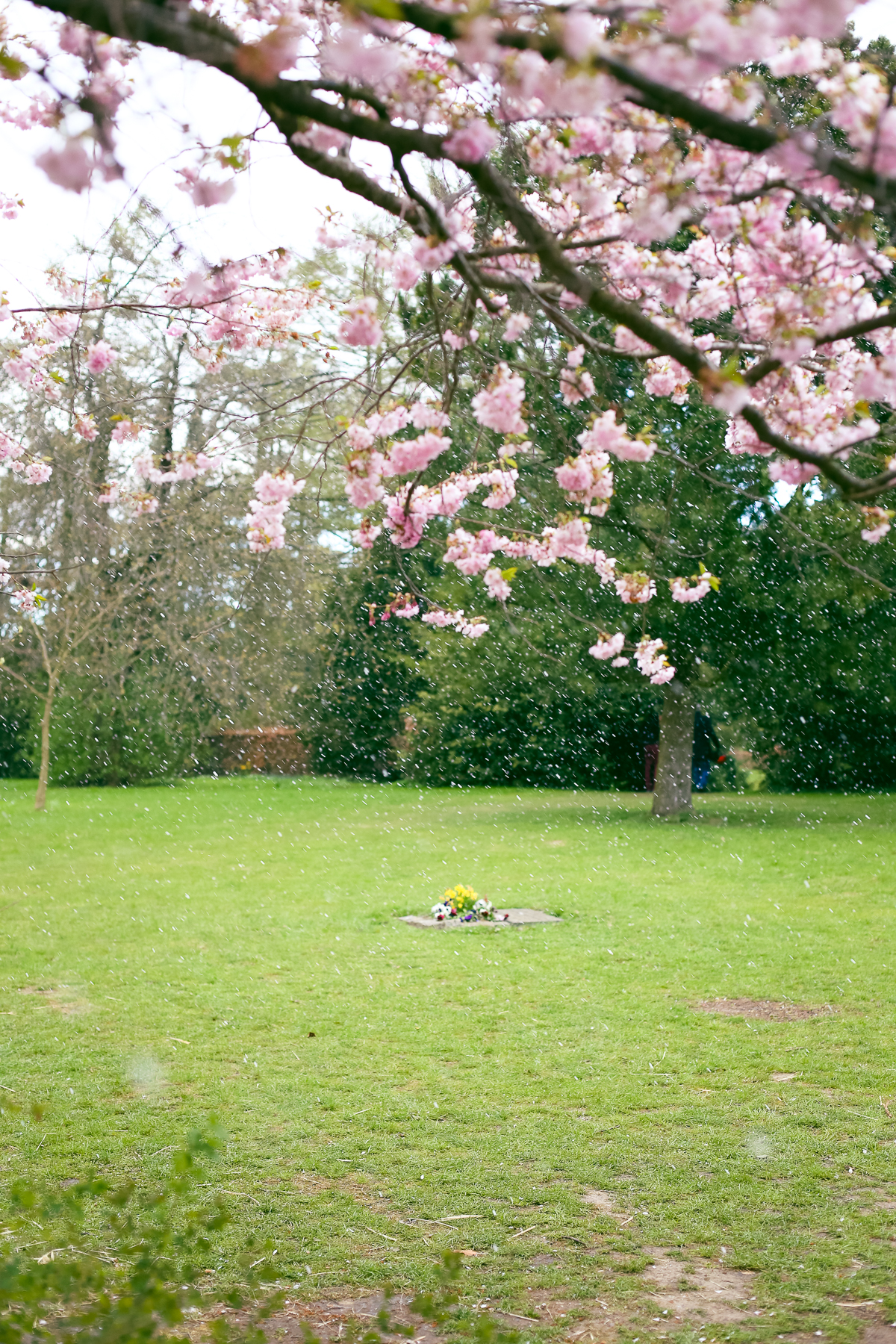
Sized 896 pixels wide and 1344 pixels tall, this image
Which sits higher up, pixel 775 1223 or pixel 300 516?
pixel 300 516

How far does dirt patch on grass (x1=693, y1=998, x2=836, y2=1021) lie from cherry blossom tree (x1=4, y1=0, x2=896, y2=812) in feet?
9.39

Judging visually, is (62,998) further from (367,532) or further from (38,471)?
(367,532)

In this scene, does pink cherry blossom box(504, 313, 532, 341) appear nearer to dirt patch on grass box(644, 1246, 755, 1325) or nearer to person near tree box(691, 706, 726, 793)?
dirt patch on grass box(644, 1246, 755, 1325)

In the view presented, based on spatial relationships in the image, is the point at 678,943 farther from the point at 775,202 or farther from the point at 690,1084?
the point at 775,202

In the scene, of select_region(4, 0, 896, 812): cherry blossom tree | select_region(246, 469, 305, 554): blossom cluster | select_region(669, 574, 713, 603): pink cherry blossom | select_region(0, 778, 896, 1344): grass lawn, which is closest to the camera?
select_region(4, 0, 896, 812): cherry blossom tree

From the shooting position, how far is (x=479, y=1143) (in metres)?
4.30

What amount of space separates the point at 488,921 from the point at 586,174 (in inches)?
250

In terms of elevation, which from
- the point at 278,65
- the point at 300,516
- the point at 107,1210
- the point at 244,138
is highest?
the point at 300,516

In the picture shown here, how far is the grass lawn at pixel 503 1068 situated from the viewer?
3.43 m

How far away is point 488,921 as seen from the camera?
27.7ft

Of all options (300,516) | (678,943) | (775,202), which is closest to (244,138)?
(775,202)

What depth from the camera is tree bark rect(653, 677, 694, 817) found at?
616 inches

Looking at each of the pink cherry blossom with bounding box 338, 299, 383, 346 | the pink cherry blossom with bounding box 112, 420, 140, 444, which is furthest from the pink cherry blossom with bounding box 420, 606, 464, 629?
the pink cherry blossom with bounding box 338, 299, 383, 346

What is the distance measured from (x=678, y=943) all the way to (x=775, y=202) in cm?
574
